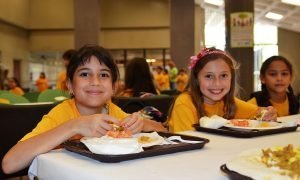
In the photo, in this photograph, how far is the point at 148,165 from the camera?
0.99m

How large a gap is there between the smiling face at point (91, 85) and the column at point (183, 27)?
11.5 m

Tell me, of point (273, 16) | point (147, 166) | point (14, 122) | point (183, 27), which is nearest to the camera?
point (147, 166)

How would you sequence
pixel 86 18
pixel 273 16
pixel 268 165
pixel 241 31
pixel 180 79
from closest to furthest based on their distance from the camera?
pixel 268 165, pixel 241 31, pixel 180 79, pixel 86 18, pixel 273 16

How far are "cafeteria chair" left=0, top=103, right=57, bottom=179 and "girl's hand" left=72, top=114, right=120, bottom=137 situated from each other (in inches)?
44.8

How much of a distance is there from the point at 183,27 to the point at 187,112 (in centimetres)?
1139

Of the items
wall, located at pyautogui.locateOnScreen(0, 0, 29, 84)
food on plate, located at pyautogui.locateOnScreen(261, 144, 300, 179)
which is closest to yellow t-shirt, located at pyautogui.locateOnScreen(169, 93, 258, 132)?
food on plate, located at pyautogui.locateOnScreen(261, 144, 300, 179)

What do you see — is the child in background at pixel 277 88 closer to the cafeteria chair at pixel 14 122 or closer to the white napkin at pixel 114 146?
→ the cafeteria chair at pixel 14 122

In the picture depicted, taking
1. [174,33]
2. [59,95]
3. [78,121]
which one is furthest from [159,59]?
[78,121]

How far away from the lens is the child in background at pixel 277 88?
2857 mm

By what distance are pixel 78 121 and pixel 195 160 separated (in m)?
0.48

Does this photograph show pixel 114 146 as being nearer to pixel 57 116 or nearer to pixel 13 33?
pixel 57 116

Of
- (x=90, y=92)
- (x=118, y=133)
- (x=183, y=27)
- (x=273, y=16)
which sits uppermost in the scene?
(x=273, y=16)

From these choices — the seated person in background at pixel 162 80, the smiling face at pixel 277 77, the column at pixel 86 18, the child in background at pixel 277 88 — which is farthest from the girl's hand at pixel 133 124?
the column at pixel 86 18

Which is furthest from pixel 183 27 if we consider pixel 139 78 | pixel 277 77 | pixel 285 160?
pixel 285 160
